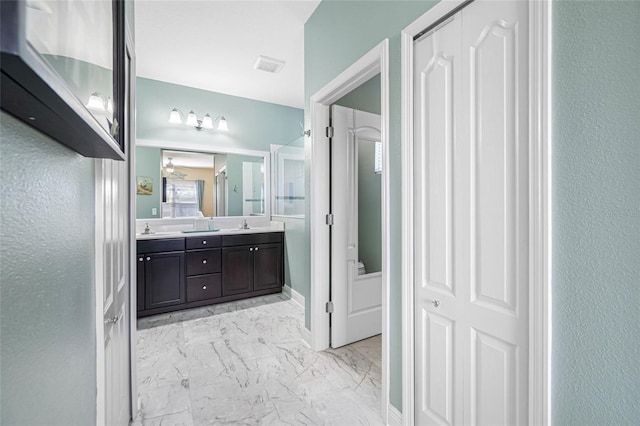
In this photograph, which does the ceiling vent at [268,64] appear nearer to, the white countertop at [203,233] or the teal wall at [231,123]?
the teal wall at [231,123]

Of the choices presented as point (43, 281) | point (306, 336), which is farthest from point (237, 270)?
point (43, 281)

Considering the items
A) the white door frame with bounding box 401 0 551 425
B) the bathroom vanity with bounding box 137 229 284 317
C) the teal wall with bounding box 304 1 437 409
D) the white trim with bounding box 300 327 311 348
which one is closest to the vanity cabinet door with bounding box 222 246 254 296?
the bathroom vanity with bounding box 137 229 284 317

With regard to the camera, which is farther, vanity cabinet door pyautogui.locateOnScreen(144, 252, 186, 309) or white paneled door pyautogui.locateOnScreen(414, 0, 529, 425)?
vanity cabinet door pyautogui.locateOnScreen(144, 252, 186, 309)

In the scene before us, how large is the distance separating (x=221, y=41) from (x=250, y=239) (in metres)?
2.22

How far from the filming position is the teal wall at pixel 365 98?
111 inches

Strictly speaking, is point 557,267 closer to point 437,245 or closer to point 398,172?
point 437,245

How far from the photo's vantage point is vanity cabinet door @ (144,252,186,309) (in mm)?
3167

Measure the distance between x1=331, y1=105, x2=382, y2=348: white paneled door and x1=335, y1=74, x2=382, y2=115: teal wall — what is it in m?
0.22

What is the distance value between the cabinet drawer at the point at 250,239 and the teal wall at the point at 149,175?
97cm

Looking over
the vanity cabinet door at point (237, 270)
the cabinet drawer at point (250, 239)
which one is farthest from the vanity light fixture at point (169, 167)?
the vanity cabinet door at point (237, 270)

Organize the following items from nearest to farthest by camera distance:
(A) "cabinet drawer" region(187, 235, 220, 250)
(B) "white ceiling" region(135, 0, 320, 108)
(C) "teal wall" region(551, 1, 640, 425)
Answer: (C) "teal wall" region(551, 1, 640, 425) < (B) "white ceiling" region(135, 0, 320, 108) < (A) "cabinet drawer" region(187, 235, 220, 250)

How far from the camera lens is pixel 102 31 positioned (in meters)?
0.71

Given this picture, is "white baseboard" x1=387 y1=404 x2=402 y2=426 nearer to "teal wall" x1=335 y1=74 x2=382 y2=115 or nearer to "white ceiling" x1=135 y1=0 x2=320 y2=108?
"teal wall" x1=335 y1=74 x2=382 y2=115

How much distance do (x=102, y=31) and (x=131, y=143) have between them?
98cm
